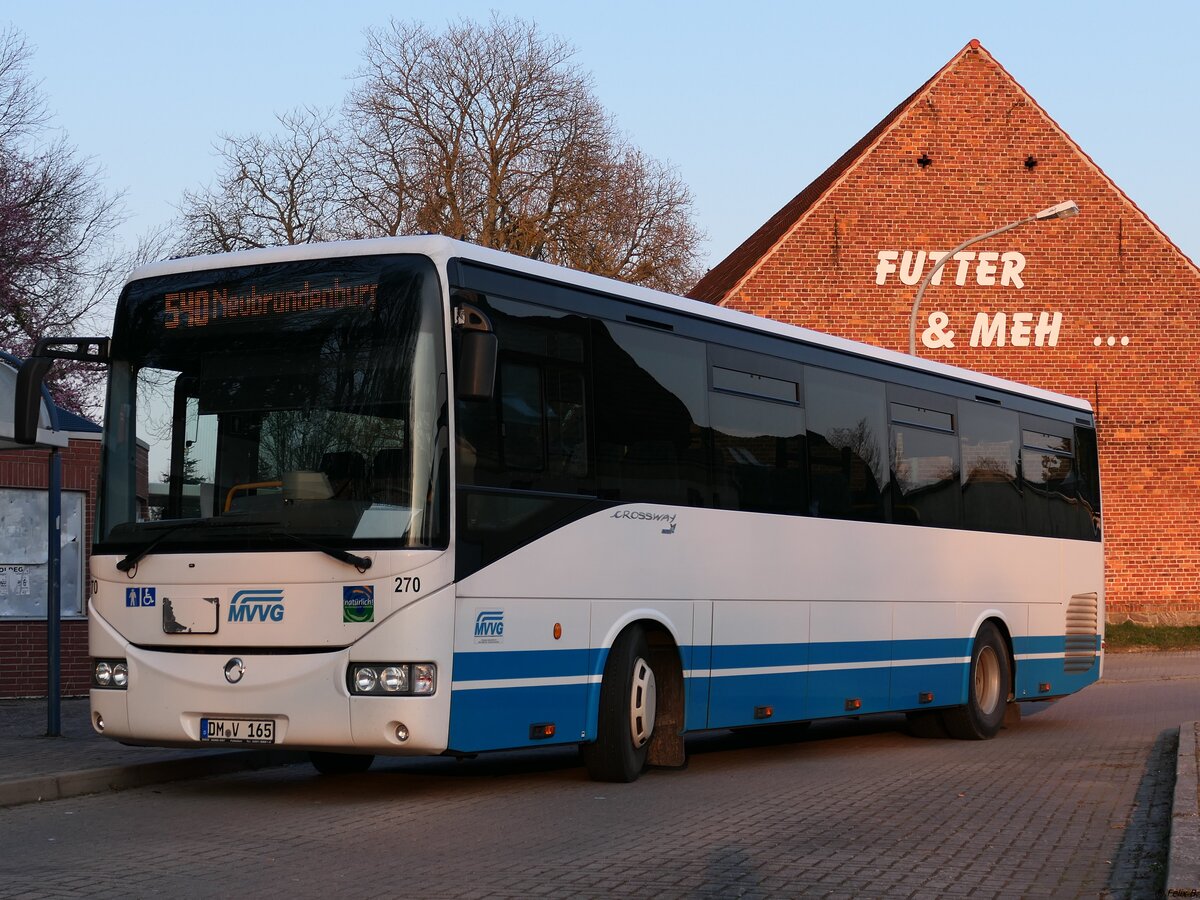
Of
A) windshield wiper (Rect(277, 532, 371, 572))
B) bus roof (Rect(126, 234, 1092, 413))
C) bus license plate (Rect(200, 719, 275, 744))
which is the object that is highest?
bus roof (Rect(126, 234, 1092, 413))

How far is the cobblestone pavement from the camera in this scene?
24.0 ft

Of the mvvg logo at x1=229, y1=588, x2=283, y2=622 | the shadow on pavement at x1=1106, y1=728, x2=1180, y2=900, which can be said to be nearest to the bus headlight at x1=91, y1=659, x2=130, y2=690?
the mvvg logo at x1=229, y1=588, x2=283, y2=622

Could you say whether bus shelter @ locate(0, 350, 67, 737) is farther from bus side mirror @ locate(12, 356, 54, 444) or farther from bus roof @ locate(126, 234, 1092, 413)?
bus roof @ locate(126, 234, 1092, 413)

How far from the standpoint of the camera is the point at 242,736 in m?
9.62

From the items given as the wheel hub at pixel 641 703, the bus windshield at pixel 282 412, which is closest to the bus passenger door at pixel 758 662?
the wheel hub at pixel 641 703

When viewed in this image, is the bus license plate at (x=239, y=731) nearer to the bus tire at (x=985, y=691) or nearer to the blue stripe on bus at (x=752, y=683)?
the blue stripe on bus at (x=752, y=683)

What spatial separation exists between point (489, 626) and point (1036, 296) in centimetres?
2553

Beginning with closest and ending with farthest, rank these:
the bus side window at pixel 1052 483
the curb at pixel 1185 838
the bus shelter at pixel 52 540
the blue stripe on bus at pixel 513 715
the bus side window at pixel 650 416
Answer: the curb at pixel 1185 838 < the blue stripe on bus at pixel 513 715 < the bus side window at pixel 650 416 < the bus shelter at pixel 52 540 < the bus side window at pixel 1052 483

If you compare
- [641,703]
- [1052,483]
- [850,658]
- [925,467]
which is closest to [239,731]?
[641,703]

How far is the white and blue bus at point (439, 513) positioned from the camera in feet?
31.1

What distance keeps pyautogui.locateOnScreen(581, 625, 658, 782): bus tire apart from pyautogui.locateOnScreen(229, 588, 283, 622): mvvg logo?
2.32 m

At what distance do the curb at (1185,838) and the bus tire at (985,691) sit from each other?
471cm

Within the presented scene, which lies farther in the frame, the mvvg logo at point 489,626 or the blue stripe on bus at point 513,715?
the mvvg logo at point 489,626

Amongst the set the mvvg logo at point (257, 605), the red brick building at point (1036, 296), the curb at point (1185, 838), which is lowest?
the curb at point (1185, 838)
